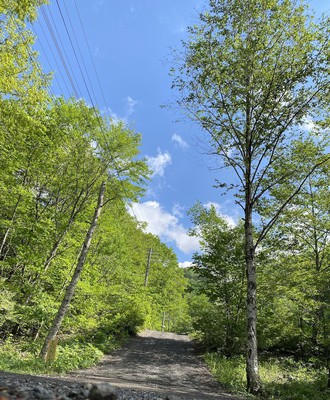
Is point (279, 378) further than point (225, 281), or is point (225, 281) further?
point (225, 281)

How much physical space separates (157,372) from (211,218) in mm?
7611

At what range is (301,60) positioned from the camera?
8.52 metres

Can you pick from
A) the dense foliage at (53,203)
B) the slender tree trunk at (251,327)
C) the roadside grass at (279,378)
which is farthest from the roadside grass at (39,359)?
the slender tree trunk at (251,327)

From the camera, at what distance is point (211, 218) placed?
14648mm

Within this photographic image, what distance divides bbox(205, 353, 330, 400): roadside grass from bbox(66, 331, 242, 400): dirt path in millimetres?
454

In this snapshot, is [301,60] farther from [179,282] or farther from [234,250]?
[179,282]

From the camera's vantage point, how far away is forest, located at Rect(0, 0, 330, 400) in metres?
8.41

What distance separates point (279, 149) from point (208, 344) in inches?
415

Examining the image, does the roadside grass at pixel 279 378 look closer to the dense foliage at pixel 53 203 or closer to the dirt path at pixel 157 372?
the dirt path at pixel 157 372

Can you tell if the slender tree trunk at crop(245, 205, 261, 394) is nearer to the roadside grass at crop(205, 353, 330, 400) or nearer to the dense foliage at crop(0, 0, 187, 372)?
the roadside grass at crop(205, 353, 330, 400)

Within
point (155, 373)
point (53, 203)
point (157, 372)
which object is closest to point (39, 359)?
point (155, 373)

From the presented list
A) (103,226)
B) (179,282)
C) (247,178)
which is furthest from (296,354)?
(179,282)

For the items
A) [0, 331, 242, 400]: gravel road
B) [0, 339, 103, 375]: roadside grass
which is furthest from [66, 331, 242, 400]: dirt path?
[0, 339, 103, 375]: roadside grass

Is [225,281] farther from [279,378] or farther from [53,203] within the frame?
[53,203]
